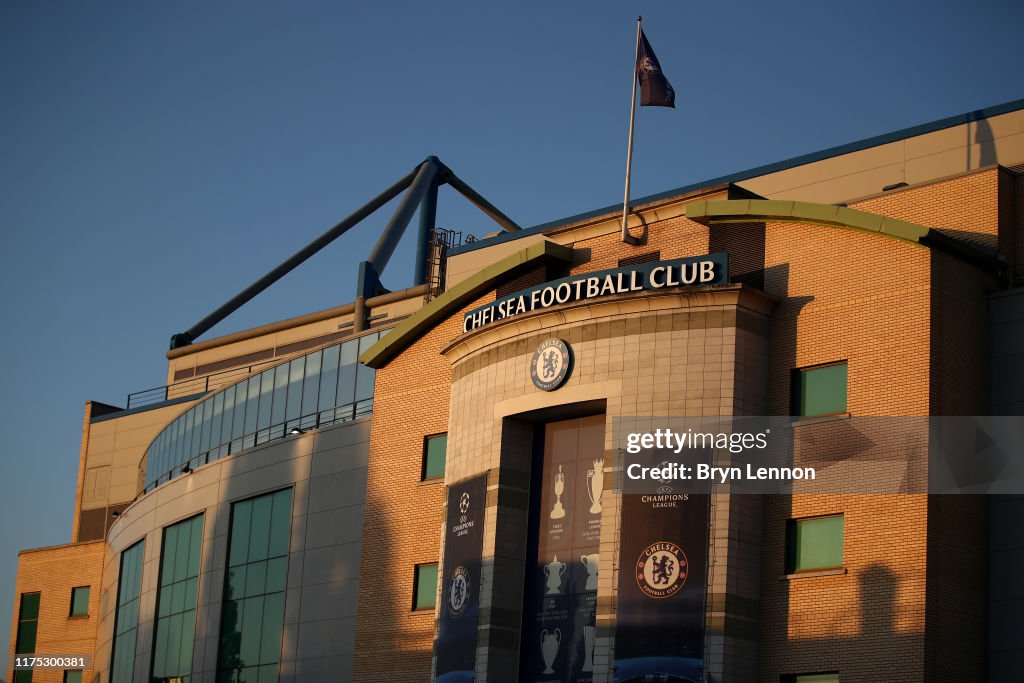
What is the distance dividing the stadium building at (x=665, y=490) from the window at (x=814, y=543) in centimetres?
6

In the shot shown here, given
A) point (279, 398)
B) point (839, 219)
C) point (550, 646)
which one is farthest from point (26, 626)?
point (839, 219)

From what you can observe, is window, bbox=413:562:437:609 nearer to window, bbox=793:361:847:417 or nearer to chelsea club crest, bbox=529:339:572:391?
chelsea club crest, bbox=529:339:572:391

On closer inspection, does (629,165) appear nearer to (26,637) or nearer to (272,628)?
(272,628)

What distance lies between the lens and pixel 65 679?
74625 millimetres

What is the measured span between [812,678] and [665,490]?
20.2 ft

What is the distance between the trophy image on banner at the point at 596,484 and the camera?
42.9 metres

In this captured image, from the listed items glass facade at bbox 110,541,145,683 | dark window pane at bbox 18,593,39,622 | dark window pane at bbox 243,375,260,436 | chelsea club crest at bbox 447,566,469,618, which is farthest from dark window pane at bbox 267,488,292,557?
dark window pane at bbox 18,593,39,622

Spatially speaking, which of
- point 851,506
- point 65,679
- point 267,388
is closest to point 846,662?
point 851,506

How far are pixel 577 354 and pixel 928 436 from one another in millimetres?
10224

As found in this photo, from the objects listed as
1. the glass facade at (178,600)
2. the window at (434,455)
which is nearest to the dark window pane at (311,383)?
the glass facade at (178,600)

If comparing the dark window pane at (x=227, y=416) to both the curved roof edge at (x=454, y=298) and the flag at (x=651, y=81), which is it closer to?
the curved roof edge at (x=454, y=298)

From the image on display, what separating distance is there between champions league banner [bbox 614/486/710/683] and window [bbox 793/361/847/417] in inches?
149

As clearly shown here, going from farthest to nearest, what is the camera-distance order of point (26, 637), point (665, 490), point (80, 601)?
point (26, 637) → point (80, 601) → point (665, 490)

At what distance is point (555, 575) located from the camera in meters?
43.4
